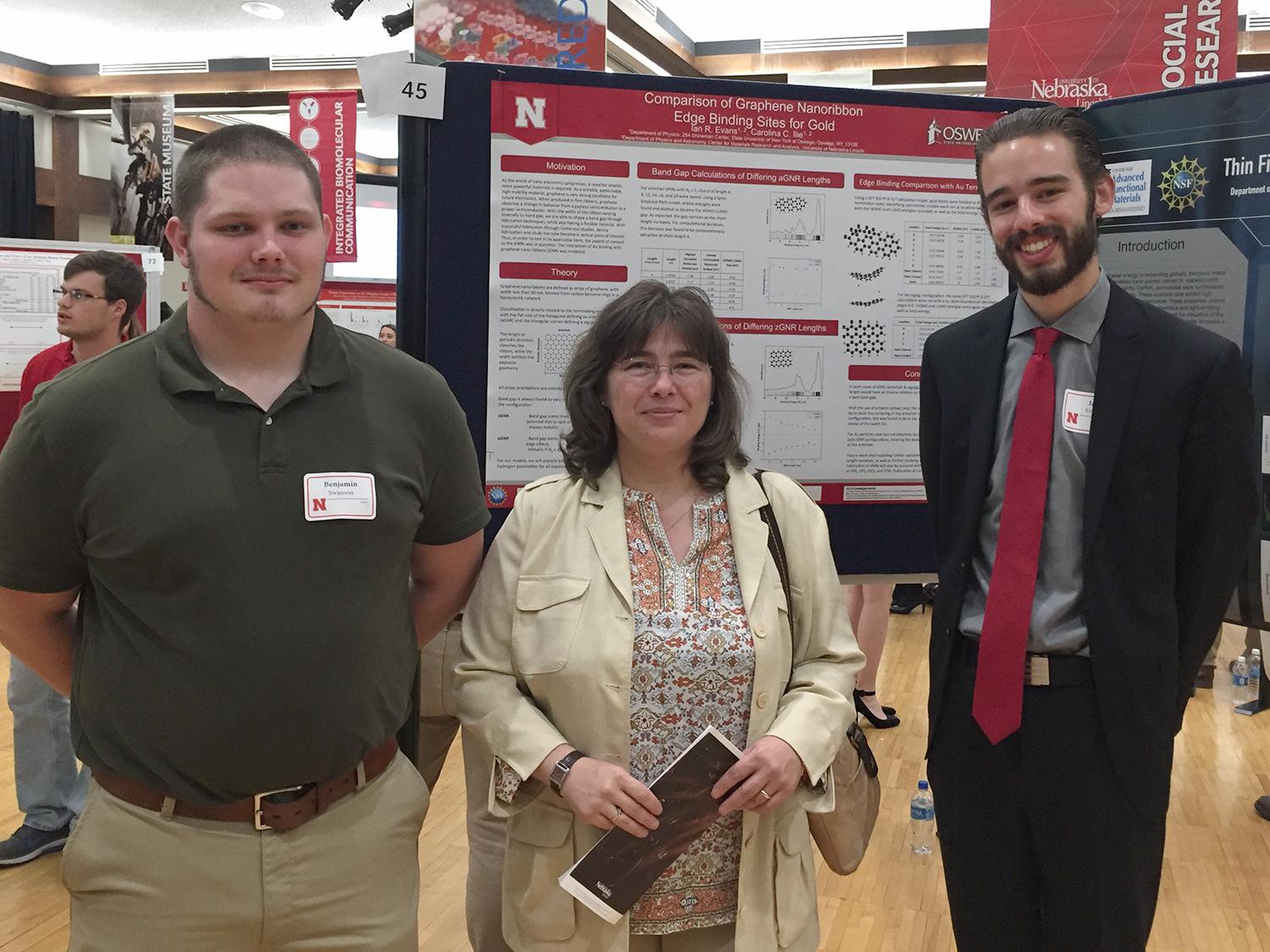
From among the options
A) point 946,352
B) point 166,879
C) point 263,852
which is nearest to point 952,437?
point 946,352

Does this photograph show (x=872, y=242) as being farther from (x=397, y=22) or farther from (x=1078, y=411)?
(x=397, y=22)

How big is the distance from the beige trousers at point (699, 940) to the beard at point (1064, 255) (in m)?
1.29

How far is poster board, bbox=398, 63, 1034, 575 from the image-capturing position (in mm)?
2521

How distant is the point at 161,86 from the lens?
35.1 ft

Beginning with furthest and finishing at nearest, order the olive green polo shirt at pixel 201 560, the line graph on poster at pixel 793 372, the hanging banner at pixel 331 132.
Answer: the hanging banner at pixel 331 132, the line graph on poster at pixel 793 372, the olive green polo shirt at pixel 201 560

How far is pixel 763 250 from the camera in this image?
2.70m

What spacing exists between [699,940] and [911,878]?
2118mm

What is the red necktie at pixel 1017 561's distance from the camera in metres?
1.96

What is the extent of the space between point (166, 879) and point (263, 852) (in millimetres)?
139

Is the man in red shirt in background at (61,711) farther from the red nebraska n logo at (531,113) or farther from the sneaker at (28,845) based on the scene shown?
the red nebraska n logo at (531,113)

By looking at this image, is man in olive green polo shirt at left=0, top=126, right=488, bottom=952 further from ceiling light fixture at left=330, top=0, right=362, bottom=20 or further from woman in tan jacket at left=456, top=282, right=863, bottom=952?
ceiling light fixture at left=330, top=0, right=362, bottom=20

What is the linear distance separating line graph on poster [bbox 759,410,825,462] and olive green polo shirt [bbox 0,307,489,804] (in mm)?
1316

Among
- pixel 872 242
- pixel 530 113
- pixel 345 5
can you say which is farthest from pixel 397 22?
pixel 872 242

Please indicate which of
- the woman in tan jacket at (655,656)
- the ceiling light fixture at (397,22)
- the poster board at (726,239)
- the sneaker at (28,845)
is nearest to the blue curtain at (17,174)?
the ceiling light fixture at (397,22)
